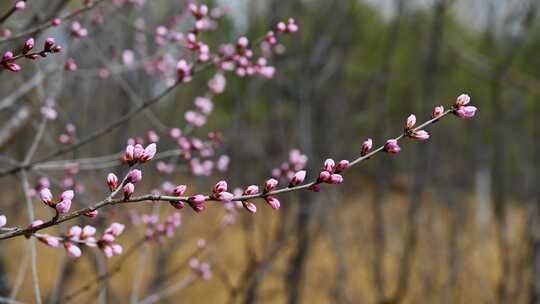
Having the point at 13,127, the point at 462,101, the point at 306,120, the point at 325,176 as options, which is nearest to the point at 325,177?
the point at 325,176

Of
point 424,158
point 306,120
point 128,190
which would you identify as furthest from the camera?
point 424,158

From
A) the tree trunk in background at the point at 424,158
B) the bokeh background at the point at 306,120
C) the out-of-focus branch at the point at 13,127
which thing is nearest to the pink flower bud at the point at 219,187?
the bokeh background at the point at 306,120

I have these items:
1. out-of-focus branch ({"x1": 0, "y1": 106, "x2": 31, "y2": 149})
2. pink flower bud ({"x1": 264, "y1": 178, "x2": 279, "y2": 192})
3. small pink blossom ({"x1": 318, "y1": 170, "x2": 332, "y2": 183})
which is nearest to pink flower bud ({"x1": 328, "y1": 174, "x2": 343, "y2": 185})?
small pink blossom ({"x1": 318, "y1": 170, "x2": 332, "y2": 183})

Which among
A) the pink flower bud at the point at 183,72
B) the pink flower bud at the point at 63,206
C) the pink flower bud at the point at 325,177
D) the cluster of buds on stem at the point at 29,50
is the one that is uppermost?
the pink flower bud at the point at 183,72

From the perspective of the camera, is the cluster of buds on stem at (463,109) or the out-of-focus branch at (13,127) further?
the out-of-focus branch at (13,127)

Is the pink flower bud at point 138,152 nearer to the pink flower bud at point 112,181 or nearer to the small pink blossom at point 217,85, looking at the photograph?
the pink flower bud at point 112,181

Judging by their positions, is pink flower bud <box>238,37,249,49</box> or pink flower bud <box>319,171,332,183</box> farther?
pink flower bud <box>238,37,249,49</box>

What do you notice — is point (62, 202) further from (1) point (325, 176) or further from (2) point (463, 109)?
(2) point (463, 109)

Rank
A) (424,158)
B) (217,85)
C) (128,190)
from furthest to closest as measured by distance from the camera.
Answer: (424,158) < (217,85) < (128,190)

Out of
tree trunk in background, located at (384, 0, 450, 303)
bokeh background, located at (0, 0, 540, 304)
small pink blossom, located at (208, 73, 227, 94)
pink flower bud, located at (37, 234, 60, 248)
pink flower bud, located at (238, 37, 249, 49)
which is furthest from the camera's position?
tree trunk in background, located at (384, 0, 450, 303)

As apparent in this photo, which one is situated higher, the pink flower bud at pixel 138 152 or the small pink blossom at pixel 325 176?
the pink flower bud at pixel 138 152

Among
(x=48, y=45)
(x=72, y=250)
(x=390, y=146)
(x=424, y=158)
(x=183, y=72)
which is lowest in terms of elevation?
(x=72, y=250)

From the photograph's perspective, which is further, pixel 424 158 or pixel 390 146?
pixel 424 158

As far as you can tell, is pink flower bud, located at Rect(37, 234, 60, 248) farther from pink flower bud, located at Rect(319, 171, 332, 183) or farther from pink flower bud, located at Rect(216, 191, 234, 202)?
pink flower bud, located at Rect(319, 171, 332, 183)
